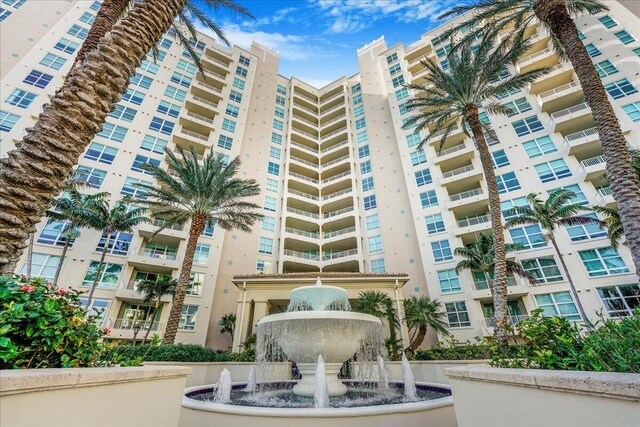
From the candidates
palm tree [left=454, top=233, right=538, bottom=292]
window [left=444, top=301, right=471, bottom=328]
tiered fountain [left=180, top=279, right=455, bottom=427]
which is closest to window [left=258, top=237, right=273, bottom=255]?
window [left=444, top=301, right=471, bottom=328]

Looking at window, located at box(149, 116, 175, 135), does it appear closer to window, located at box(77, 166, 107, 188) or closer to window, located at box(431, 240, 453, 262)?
window, located at box(77, 166, 107, 188)

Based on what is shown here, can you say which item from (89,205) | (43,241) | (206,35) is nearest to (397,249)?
(89,205)

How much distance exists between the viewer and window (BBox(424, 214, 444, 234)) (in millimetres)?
27064

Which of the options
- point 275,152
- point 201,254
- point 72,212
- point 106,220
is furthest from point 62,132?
point 275,152

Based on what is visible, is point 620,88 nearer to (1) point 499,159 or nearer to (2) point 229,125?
(1) point 499,159

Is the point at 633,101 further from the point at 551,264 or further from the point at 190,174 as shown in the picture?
the point at 190,174

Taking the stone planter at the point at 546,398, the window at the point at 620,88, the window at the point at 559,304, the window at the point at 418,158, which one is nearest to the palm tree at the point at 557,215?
the window at the point at 559,304

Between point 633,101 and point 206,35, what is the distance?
48.0m

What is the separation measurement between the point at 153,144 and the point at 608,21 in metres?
48.0

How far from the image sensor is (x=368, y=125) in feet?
125

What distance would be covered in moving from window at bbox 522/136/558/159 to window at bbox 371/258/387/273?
56.1 ft

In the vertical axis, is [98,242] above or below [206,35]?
below

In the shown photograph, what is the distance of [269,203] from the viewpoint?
3284 centimetres

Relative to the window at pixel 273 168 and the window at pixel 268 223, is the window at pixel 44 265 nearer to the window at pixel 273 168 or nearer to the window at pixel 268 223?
the window at pixel 268 223
